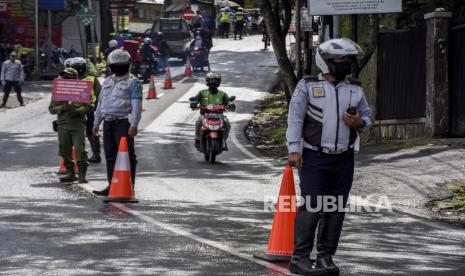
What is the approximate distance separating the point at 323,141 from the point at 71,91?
8.24m

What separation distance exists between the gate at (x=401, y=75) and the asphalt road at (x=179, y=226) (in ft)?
10.3

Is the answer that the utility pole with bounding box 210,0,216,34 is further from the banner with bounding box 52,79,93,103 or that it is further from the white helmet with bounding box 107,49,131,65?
the white helmet with bounding box 107,49,131,65

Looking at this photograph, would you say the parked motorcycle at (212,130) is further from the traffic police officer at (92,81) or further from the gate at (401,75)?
the gate at (401,75)

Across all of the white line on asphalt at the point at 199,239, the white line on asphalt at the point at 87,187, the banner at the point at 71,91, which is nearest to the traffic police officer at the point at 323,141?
the white line on asphalt at the point at 199,239

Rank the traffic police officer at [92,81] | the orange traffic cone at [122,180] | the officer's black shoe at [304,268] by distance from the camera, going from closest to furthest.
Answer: the officer's black shoe at [304,268], the orange traffic cone at [122,180], the traffic police officer at [92,81]

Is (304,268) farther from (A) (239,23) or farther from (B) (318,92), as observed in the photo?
(A) (239,23)

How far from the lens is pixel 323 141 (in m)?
9.37

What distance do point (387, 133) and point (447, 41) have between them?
128 inches

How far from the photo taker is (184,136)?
93.5 feet

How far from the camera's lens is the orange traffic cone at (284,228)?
9.95 meters

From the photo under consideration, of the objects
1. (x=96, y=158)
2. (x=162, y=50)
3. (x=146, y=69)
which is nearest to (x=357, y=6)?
(x=96, y=158)

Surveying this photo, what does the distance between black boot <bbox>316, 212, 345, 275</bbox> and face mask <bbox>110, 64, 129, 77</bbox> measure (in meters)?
6.15

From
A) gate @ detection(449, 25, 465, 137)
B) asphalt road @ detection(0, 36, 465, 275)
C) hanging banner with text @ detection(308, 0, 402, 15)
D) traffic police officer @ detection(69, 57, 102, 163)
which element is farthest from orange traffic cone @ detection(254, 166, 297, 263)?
hanging banner with text @ detection(308, 0, 402, 15)

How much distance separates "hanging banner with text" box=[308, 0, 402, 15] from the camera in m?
22.6
